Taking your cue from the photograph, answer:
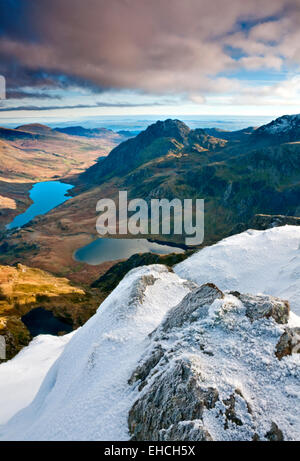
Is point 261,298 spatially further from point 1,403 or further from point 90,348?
point 1,403

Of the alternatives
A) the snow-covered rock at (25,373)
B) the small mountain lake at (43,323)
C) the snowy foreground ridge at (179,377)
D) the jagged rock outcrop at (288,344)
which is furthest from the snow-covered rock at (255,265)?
the small mountain lake at (43,323)

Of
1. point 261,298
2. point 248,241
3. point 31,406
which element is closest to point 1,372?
point 31,406

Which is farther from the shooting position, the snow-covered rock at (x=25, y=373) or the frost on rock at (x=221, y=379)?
the snow-covered rock at (x=25, y=373)

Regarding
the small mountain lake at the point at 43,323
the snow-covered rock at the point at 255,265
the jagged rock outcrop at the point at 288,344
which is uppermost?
the jagged rock outcrop at the point at 288,344

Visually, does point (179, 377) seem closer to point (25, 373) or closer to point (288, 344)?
point (288, 344)

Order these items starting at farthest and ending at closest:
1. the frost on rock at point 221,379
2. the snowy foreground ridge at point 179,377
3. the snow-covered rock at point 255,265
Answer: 1. the snow-covered rock at point 255,265
2. the snowy foreground ridge at point 179,377
3. the frost on rock at point 221,379

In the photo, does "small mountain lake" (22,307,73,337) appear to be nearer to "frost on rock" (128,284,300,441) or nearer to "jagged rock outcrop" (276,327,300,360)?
"frost on rock" (128,284,300,441)

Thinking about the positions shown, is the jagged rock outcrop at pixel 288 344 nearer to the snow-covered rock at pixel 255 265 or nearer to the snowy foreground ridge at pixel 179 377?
the snowy foreground ridge at pixel 179 377
